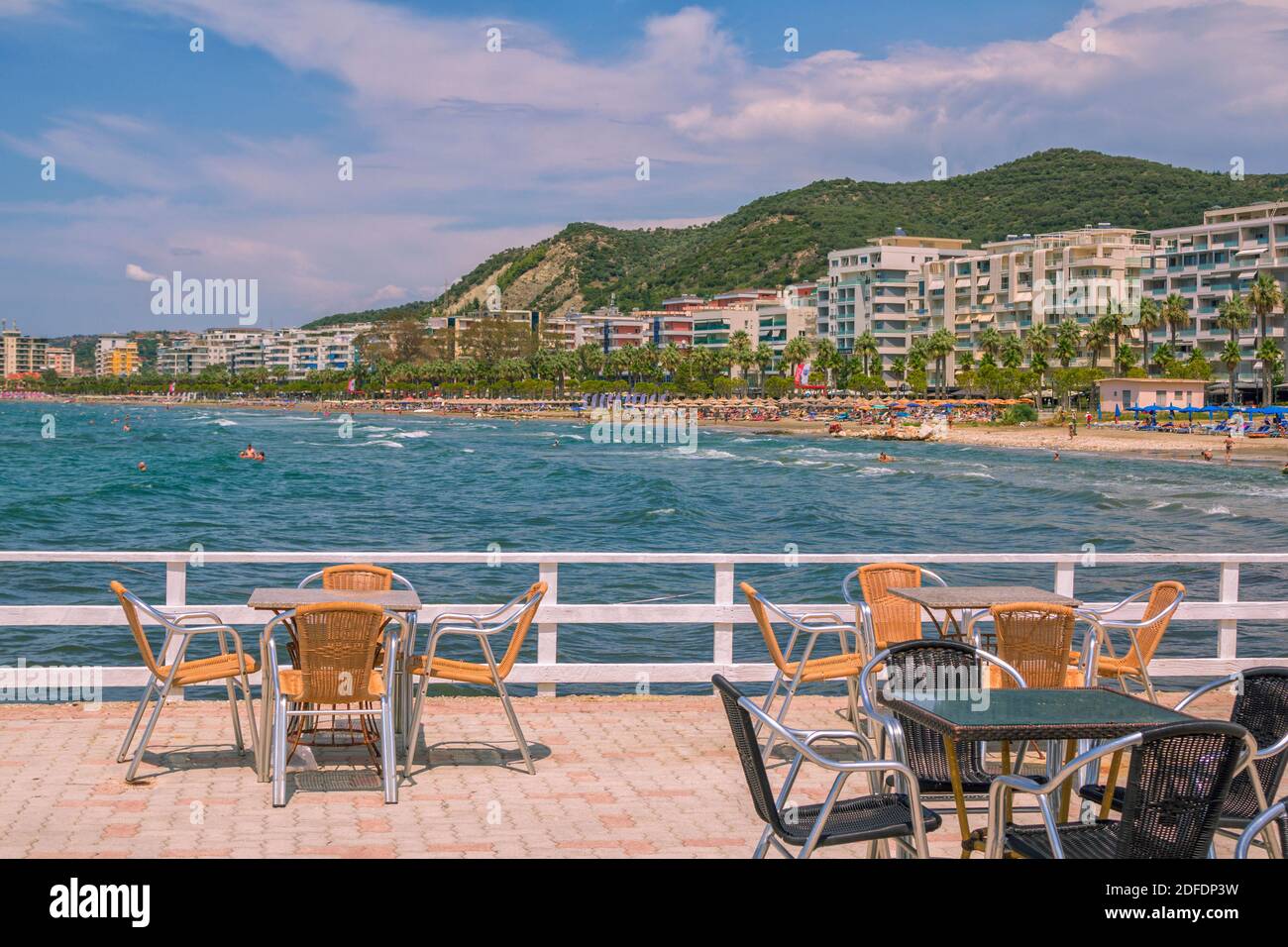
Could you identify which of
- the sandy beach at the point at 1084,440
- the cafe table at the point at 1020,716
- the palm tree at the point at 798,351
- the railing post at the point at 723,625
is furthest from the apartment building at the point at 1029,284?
the cafe table at the point at 1020,716

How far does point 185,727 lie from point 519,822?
2.95 meters

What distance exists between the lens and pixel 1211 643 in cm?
1933

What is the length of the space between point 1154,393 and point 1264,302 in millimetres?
11657

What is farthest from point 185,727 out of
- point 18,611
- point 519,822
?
point 519,822

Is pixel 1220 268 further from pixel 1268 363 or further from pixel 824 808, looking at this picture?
pixel 824 808

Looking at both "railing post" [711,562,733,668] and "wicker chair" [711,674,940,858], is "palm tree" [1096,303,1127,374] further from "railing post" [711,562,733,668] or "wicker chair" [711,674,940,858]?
"wicker chair" [711,674,940,858]

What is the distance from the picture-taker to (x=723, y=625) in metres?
9.32

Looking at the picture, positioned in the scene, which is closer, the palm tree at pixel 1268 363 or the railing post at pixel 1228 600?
the railing post at pixel 1228 600

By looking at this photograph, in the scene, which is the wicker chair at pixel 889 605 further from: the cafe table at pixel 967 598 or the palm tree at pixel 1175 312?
the palm tree at pixel 1175 312

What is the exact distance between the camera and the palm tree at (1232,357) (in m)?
96.8

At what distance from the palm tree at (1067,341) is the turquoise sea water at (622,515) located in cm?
2937

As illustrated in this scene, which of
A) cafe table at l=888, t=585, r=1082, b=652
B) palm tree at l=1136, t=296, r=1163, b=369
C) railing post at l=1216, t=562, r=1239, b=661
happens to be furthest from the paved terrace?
palm tree at l=1136, t=296, r=1163, b=369
